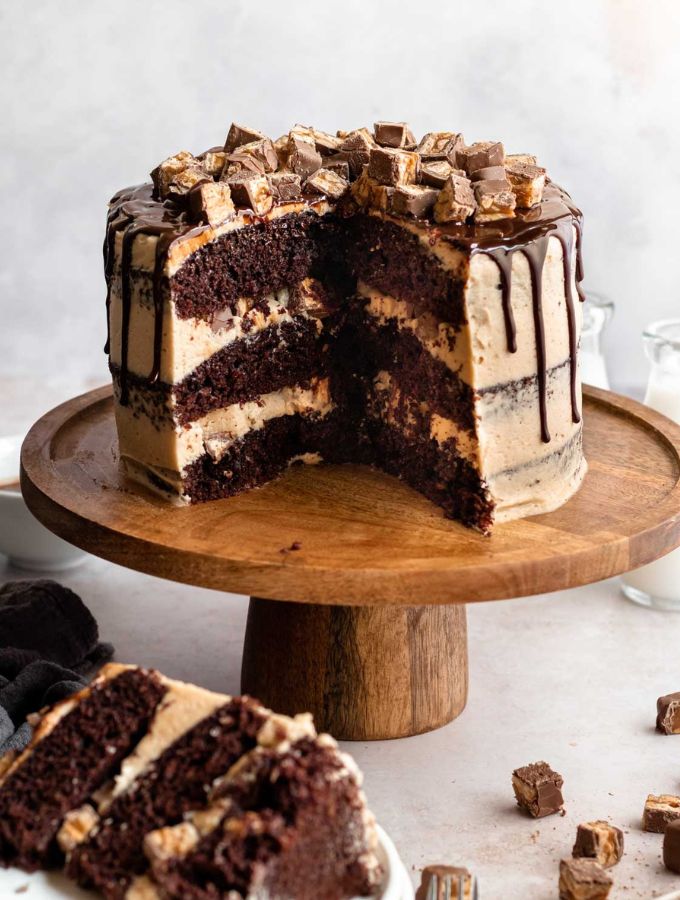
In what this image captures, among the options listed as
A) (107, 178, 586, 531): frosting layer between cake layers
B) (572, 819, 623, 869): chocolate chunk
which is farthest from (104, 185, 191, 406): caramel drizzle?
(572, 819, 623, 869): chocolate chunk

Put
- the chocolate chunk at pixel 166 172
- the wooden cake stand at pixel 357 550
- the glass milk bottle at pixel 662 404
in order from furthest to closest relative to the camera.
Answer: the glass milk bottle at pixel 662 404, the chocolate chunk at pixel 166 172, the wooden cake stand at pixel 357 550

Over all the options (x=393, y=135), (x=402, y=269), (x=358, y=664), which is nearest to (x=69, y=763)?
(x=358, y=664)

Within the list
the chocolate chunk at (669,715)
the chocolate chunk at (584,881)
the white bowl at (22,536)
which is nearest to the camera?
the chocolate chunk at (584,881)

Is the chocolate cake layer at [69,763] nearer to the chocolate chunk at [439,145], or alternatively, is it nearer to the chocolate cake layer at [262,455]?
the chocolate cake layer at [262,455]

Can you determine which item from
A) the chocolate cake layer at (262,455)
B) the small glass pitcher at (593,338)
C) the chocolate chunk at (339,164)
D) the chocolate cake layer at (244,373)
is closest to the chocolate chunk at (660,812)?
the chocolate cake layer at (262,455)

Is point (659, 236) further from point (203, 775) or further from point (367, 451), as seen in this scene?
point (203, 775)

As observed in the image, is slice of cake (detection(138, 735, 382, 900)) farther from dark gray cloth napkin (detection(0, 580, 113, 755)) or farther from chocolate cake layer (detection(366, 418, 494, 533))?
dark gray cloth napkin (detection(0, 580, 113, 755))

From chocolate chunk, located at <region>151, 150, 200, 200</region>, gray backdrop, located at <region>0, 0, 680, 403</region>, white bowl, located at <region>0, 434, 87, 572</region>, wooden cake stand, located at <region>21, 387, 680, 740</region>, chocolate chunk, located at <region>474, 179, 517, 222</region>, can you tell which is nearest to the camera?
wooden cake stand, located at <region>21, 387, 680, 740</region>
